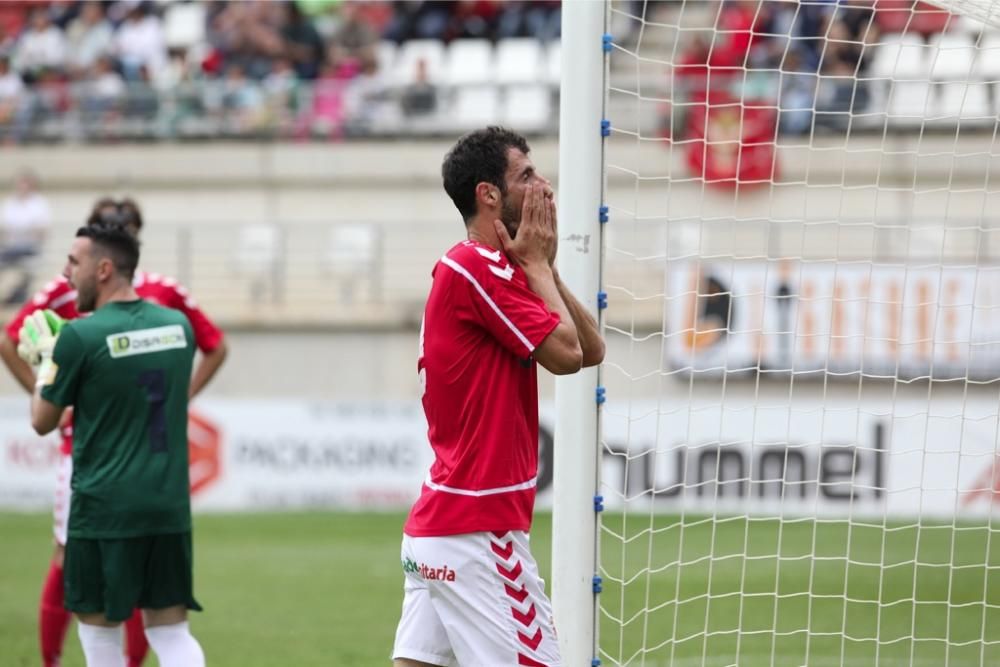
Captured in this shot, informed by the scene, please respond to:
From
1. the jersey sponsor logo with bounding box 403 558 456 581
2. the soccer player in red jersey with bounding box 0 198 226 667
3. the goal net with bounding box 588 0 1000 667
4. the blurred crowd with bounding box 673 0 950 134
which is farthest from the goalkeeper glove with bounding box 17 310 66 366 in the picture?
the blurred crowd with bounding box 673 0 950 134

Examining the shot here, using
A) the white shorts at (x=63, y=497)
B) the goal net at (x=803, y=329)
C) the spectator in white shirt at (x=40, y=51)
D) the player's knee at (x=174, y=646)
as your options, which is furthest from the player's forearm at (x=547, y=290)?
the spectator in white shirt at (x=40, y=51)

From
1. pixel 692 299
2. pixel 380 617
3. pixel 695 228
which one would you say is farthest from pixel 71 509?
pixel 695 228

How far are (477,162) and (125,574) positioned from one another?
2.49 meters

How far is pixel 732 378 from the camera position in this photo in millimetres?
17062

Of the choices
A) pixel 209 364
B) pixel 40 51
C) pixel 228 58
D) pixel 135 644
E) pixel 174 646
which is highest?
pixel 40 51

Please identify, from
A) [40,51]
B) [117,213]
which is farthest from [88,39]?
[117,213]

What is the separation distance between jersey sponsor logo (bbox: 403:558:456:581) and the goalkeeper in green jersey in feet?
6.05

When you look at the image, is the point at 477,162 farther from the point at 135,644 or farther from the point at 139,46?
the point at 139,46

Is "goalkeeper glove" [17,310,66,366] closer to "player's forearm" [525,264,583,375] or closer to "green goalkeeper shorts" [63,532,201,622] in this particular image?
"green goalkeeper shorts" [63,532,201,622]

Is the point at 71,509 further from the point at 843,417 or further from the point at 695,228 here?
the point at 695,228

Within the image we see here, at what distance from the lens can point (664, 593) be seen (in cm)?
1008

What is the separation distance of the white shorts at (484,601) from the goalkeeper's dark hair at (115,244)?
2.12 meters

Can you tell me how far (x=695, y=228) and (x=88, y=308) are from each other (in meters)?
12.6

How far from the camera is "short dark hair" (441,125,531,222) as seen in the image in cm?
419
